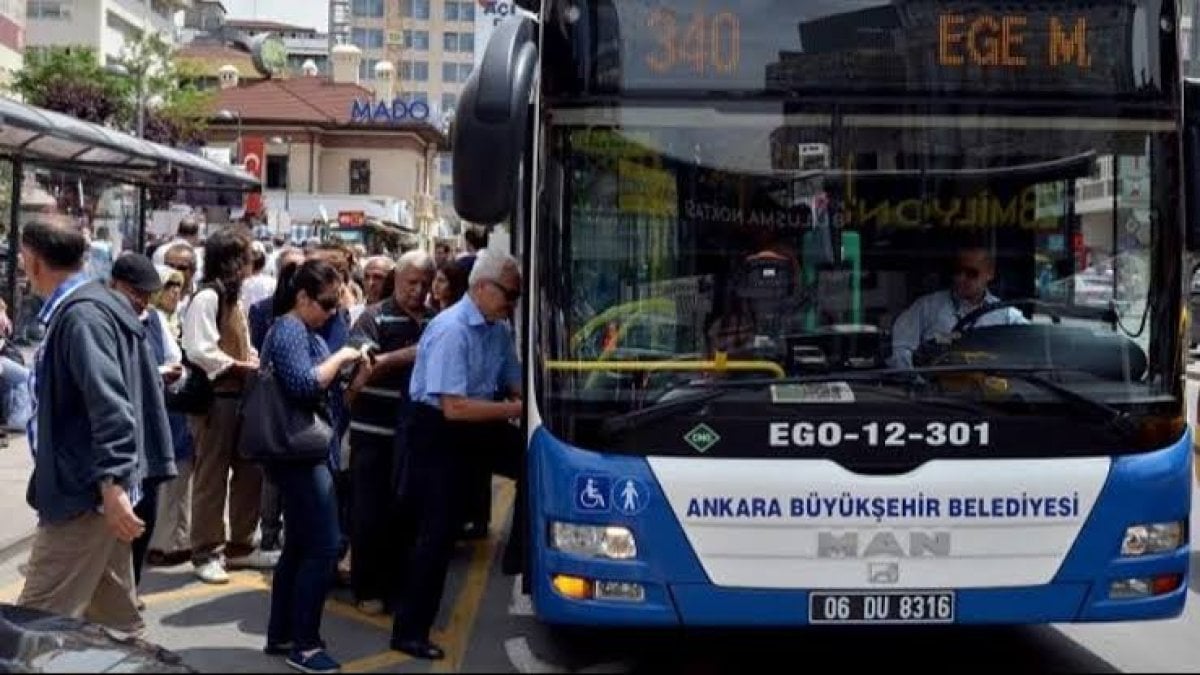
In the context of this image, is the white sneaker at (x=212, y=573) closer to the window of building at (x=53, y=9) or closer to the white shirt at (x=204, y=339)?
the white shirt at (x=204, y=339)

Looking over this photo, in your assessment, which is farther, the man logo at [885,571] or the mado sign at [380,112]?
the mado sign at [380,112]

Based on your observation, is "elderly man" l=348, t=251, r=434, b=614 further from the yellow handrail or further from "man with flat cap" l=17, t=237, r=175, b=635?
the yellow handrail

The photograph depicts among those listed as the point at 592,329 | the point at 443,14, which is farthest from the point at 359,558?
the point at 443,14

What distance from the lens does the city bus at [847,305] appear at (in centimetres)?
593

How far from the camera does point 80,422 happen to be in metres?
6.00

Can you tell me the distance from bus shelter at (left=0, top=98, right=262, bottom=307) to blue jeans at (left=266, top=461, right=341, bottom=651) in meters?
8.10

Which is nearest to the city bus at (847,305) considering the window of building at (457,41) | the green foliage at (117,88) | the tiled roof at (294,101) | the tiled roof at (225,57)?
the green foliage at (117,88)

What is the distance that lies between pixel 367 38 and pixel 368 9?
2530mm

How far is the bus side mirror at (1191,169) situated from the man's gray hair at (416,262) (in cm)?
389

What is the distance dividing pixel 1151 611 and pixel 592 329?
2364 millimetres

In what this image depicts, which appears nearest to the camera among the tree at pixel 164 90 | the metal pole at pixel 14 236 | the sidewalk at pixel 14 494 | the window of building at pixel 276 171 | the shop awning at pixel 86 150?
the sidewalk at pixel 14 494

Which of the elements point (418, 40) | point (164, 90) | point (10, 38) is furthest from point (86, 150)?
point (418, 40)

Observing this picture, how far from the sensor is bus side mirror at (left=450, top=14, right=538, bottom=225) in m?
5.86

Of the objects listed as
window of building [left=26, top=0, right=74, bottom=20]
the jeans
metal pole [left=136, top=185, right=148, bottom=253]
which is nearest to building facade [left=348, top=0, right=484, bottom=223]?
window of building [left=26, top=0, right=74, bottom=20]
